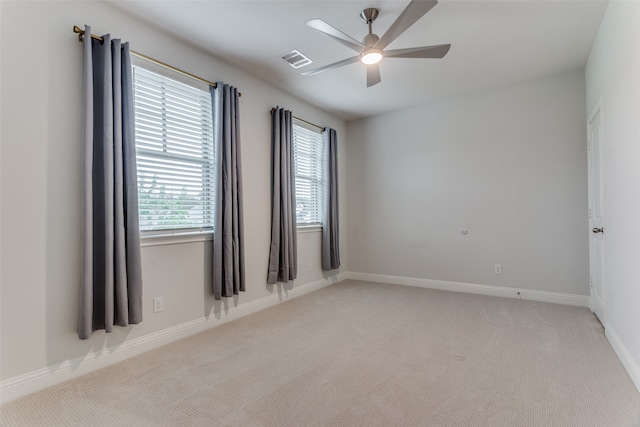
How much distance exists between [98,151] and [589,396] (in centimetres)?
337

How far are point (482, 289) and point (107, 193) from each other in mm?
4134

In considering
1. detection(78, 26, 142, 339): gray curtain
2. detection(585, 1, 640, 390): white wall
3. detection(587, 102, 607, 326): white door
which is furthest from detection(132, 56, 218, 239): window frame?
detection(587, 102, 607, 326): white door

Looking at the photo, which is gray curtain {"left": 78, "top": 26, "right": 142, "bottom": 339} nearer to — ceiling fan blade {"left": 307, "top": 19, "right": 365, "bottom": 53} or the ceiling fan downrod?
ceiling fan blade {"left": 307, "top": 19, "right": 365, "bottom": 53}

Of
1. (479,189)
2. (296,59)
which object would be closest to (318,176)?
(296,59)

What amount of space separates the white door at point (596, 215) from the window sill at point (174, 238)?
11.5ft

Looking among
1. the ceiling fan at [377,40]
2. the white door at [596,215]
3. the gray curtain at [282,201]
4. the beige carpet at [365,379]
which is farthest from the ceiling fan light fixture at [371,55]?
the beige carpet at [365,379]

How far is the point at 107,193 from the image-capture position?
2.04 m

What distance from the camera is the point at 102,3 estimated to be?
217 cm

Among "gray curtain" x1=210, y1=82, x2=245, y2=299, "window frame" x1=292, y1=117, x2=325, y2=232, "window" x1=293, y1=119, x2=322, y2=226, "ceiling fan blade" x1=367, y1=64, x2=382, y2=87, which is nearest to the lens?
"ceiling fan blade" x1=367, y1=64, x2=382, y2=87

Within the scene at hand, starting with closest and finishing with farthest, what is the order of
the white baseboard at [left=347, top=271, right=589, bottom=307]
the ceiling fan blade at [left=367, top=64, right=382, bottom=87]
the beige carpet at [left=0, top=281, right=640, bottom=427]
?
the beige carpet at [left=0, top=281, right=640, bottom=427] → the ceiling fan blade at [left=367, top=64, right=382, bottom=87] → the white baseboard at [left=347, top=271, right=589, bottom=307]

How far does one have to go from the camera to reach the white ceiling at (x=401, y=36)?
2.27 m

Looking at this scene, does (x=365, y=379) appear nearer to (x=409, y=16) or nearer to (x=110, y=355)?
(x=110, y=355)

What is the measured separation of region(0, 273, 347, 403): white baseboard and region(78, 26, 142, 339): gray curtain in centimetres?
23

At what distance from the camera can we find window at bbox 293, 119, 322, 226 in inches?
160
